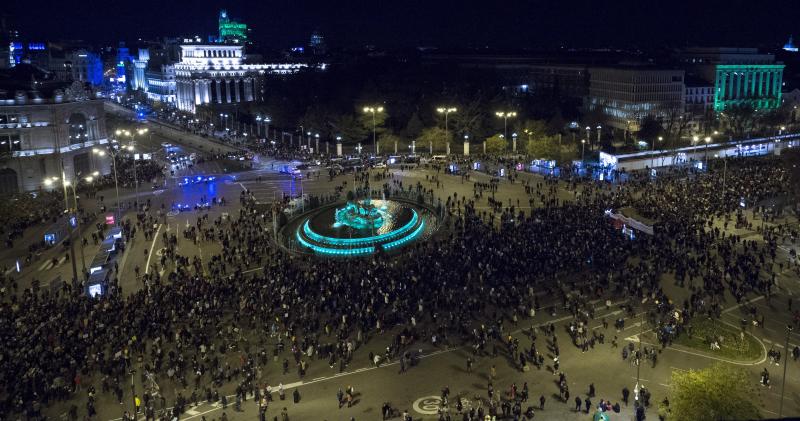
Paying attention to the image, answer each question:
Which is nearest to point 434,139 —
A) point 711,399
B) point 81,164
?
point 81,164

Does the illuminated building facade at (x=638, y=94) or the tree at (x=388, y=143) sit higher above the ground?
the illuminated building facade at (x=638, y=94)

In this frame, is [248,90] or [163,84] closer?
[248,90]

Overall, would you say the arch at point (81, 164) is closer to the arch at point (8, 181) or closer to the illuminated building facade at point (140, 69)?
the arch at point (8, 181)

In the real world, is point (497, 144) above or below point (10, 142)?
below

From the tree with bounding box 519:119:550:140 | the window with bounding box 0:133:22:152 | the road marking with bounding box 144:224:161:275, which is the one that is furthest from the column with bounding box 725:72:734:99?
the window with bounding box 0:133:22:152

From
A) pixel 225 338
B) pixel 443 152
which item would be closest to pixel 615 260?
pixel 225 338

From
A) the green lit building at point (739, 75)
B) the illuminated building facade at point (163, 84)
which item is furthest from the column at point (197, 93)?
the green lit building at point (739, 75)

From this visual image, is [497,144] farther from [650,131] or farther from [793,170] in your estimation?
[793,170]
